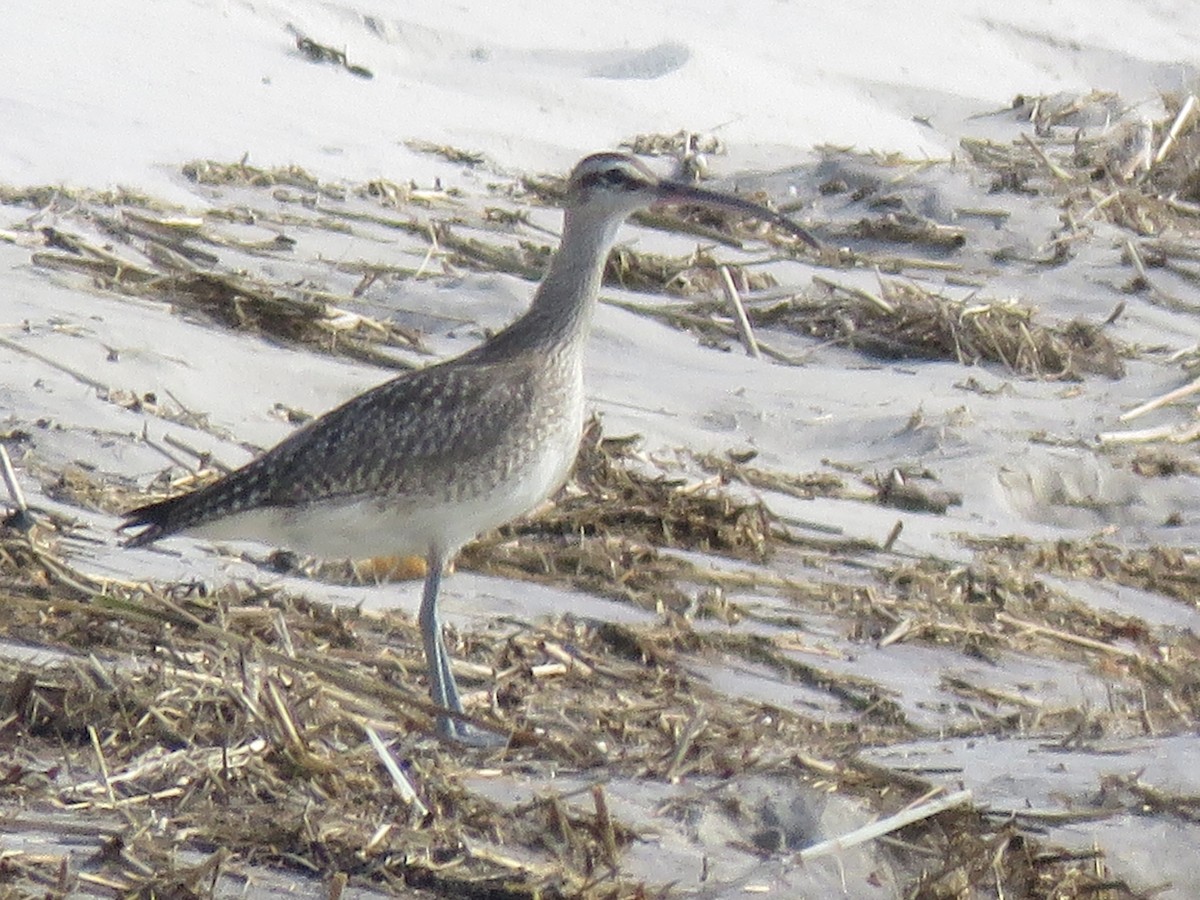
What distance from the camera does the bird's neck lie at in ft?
22.4

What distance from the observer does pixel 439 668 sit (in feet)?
20.0

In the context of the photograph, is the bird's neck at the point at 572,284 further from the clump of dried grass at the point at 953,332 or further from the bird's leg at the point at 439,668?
the clump of dried grass at the point at 953,332

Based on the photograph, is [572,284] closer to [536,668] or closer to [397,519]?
[397,519]

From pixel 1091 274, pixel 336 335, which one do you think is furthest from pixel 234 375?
pixel 1091 274

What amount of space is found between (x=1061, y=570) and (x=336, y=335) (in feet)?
8.91

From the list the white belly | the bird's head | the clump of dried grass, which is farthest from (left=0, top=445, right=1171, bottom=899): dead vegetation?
the clump of dried grass

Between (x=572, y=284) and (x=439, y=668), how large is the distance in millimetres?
1392

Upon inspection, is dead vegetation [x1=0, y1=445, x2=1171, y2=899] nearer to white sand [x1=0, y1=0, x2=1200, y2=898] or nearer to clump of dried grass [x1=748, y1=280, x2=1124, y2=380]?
white sand [x1=0, y1=0, x2=1200, y2=898]

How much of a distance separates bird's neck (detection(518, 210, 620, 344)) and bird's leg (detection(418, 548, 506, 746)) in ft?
2.56

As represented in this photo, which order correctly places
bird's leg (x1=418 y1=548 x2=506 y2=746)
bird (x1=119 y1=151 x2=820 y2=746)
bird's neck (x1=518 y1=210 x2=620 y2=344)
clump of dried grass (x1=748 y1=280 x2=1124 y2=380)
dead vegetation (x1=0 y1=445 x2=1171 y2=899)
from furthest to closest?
1. clump of dried grass (x1=748 y1=280 x2=1124 y2=380)
2. bird's neck (x1=518 y1=210 x2=620 y2=344)
3. bird (x1=119 y1=151 x2=820 y2=746)
4. bird's leg (x1=418 y1=548 x2=506 y2=746)
5. dead vegetation (x1=0 y1=445 x2=1171 y2=899)

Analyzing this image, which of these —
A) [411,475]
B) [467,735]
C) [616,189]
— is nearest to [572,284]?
[616,189]

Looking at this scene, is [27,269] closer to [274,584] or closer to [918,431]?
[274,584]

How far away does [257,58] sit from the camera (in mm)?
12391

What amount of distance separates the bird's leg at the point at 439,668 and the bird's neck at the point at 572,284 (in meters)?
0.78
